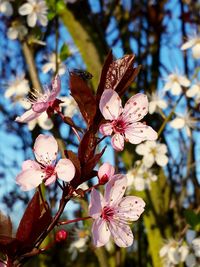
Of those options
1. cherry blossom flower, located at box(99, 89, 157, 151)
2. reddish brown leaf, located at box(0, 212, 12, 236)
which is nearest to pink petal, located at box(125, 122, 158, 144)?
cherry blossom flower, located at box(99, 89, 157, 151)

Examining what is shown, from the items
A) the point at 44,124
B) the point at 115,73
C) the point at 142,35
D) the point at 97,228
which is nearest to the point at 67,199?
the point at 97,228

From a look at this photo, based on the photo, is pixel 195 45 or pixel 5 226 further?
pixel 195 45

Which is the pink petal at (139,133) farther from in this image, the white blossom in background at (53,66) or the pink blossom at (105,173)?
the white blossom in background at (53,66)

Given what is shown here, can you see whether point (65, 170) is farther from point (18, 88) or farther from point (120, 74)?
point (18, 88)

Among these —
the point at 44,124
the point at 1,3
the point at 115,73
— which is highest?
the point at 1,3

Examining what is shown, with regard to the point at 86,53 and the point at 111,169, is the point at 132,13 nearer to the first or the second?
the point at 86,53

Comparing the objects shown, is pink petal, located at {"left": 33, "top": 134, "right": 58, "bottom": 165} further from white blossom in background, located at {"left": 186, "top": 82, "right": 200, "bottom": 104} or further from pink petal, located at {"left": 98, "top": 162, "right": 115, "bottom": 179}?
white blossom in background, located at {"left": 186, "top": 82, "right": 200, "bottom": 104}

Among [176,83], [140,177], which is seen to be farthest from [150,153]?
[176,83]
